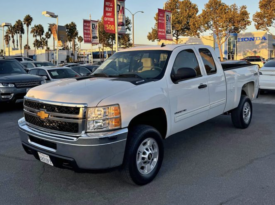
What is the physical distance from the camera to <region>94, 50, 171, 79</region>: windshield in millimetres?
4523

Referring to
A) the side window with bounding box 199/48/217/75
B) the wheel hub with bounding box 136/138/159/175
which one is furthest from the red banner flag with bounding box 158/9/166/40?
the wheel hub with bounding box 136/138/159/175

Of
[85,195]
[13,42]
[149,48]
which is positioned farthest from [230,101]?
[13,42]

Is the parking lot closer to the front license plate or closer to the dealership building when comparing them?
the front license plate

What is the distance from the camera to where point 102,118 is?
3.39m

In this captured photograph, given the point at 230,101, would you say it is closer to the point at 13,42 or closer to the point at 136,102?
the point at 136,102

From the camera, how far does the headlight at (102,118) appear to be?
3.38 metres

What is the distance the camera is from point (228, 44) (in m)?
53.9

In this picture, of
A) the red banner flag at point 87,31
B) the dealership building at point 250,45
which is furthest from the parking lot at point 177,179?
the dealership building at point 250,45

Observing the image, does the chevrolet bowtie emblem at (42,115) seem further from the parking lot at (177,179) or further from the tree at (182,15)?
the tree at (182,15)

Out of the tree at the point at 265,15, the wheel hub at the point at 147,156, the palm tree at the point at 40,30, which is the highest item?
the palm tree at the point at 40,30

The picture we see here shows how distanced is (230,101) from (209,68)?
1.06 meters

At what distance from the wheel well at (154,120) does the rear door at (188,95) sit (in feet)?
0.59

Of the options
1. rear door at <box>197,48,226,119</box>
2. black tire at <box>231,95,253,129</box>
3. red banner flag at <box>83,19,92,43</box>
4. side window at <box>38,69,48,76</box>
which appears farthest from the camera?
red banner flag at <box>83,19,92,43</box>

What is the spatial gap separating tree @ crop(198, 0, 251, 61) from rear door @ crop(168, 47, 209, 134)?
117ft
